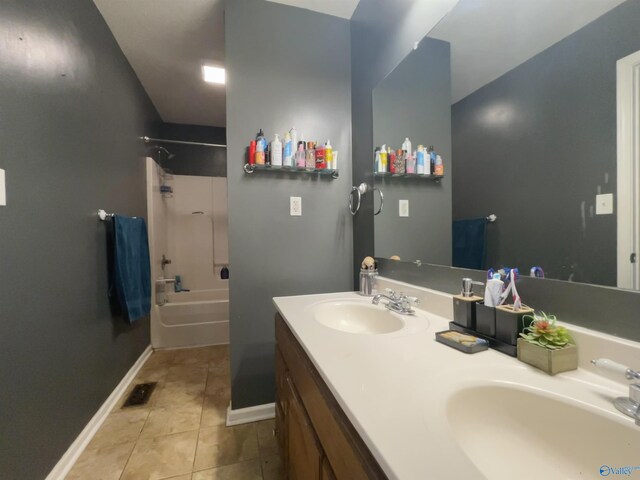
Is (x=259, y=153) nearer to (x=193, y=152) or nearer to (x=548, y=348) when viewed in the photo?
(x=548, y=348)

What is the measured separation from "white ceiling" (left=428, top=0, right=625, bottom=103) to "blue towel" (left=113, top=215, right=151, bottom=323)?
2.18m

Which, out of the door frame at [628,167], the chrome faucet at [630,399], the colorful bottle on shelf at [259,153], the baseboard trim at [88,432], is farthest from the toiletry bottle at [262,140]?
the baseboard trim at [88,432]

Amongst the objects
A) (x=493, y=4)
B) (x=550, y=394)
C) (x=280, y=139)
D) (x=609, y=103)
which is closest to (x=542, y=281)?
(x=550, y=394)

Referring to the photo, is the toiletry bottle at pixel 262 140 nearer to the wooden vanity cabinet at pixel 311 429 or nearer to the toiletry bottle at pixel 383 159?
the toiletry bottle at pixel 383 159

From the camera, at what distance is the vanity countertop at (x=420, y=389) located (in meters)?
0.37

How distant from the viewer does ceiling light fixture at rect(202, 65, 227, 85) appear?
2.36 metres

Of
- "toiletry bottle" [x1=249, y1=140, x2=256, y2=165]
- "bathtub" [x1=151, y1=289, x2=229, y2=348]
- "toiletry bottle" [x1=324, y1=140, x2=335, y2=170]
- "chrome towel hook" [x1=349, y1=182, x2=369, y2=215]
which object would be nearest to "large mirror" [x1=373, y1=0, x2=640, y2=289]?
"chrome towel hook" [x1=349, y1=182, x2=369, y2=215]

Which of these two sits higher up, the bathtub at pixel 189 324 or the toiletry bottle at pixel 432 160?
the toiletry bottle at pixel 432 160

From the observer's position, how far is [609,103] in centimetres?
60

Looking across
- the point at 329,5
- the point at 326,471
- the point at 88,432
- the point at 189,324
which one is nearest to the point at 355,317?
the point at 326,471

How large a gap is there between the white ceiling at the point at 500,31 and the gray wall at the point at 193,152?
301cm

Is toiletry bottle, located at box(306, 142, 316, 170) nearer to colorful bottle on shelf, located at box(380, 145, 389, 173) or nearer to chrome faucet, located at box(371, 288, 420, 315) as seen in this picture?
colorful bottle on shelf, located at box(380, 145, 389, 173)

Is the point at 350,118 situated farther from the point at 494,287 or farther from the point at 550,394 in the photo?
the point at 550,394

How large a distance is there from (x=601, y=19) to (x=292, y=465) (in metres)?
1.54
